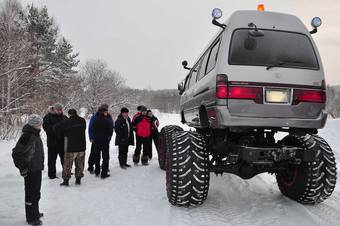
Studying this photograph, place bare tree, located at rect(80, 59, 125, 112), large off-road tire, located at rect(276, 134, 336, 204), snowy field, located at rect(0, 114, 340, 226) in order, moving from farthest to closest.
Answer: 1. bare tree, located at rect(80, 59, 125, 112)
2. large off-road tire, located at rect(276, 134, 336, 204)
3. snowy field, located at rect(0, 114, 340, 226)

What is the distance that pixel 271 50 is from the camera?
11.7 ft

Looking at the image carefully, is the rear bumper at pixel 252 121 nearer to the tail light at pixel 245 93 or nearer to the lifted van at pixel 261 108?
the lifted van at pixel 261 108

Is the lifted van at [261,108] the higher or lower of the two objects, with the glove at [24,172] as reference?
higher

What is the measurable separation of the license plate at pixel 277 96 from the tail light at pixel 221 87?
1.66 ft

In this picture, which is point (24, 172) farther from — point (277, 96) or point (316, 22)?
point (316, 22)

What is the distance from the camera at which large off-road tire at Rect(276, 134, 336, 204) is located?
12.5ft

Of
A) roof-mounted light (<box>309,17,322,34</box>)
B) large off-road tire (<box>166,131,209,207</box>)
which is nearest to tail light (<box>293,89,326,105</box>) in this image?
roof-mounted light (<box>309,17,322,34</box>)

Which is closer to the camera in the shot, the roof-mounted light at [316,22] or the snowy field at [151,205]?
the snowy field at [151,205]

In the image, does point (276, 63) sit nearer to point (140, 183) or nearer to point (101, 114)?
point (140, 183)

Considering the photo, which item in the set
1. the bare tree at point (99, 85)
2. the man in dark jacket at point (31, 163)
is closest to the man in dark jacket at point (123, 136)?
the man in dark jacket at point (31, 163)

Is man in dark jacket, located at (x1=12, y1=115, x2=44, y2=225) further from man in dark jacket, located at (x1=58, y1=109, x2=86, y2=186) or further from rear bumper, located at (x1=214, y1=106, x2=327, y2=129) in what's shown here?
rear bumper, located at (x1=214, y1=106, x2=327, y2=129)

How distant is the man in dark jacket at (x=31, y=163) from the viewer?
3568 mm

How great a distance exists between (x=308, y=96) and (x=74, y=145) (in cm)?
445

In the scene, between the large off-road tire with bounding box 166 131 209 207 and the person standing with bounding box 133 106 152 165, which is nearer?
the large off-road tire with bounding box 166 131 209 207
